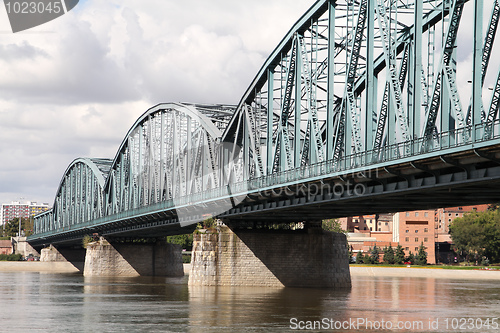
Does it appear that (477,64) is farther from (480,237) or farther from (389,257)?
(480,237)

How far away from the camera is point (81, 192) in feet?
461

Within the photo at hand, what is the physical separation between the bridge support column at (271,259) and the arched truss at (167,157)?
951 centimetres

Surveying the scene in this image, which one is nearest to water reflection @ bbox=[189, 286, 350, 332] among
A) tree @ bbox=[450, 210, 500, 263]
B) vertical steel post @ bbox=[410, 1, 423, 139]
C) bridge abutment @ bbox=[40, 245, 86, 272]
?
vertical steel post @ bbox=[410, 1, 423, 139]

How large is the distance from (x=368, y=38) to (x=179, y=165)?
44.2 meters

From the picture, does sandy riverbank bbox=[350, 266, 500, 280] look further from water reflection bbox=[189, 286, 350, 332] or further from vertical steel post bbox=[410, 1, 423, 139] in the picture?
vertical steel post bbox=[410, 1, 423, 139]

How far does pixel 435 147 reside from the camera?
33594mm

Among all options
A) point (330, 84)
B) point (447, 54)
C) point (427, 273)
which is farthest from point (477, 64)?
point (427, 273)

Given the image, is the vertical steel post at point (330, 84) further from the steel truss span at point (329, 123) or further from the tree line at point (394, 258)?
the tree line at point (394, 258)

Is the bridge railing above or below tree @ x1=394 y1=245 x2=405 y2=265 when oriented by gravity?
above

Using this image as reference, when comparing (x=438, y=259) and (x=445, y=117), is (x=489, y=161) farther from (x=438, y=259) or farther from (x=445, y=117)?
(x=438, y=259)

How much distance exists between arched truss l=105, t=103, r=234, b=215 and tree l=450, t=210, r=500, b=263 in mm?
63383

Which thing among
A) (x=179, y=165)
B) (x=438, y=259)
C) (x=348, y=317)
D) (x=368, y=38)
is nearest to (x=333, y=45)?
(x=368, y=38)

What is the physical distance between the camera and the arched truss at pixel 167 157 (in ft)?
250

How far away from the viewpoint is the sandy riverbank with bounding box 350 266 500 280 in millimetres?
106688
